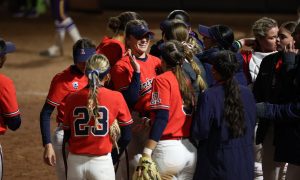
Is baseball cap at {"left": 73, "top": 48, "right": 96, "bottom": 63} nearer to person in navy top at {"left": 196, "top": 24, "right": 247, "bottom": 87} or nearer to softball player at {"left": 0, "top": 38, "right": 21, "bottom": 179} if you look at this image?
softball player at {"left": 0, "top": 38, "right": 21, "bottom": 179}

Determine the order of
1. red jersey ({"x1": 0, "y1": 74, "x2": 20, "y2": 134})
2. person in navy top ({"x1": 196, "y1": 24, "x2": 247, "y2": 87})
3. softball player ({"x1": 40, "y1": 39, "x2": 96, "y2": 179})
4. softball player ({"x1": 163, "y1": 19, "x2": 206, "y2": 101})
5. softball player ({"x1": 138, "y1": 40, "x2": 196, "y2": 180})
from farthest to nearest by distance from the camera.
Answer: person in navy top ({"x1": 196, "y1": 24, "x2": 247, "y2": 87}) → softball player ({"x1": 40, "y1": 39, "x2": 96, "y2": 179}) → softball player ({"x1": 163, "y1": 19, "x2": 206, "y2": 101}) → red jersey ({"x1": 0, "y1": 74, "x2": 20, "y2": 134}) → softball player ({"x1": 138, "y1": 40, "x2": 196, "y2": 180})

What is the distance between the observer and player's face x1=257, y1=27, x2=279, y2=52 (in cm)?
598

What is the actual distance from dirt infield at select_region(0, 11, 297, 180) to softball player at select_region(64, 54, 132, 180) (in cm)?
262

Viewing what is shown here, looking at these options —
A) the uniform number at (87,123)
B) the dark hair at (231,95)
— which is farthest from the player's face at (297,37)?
the uniform number at (87,123)

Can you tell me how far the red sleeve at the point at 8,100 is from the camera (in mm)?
5078

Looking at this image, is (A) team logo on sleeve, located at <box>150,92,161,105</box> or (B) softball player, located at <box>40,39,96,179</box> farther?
(B) softball player, located at <box>40,39,96,179</box>

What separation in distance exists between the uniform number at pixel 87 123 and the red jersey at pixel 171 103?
1.22 feet

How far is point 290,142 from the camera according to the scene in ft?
17.0

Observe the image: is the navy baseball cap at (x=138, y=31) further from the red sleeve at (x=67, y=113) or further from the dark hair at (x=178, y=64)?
the red sleeve at (x=67, y=113)

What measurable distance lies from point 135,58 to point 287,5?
40.7 ft

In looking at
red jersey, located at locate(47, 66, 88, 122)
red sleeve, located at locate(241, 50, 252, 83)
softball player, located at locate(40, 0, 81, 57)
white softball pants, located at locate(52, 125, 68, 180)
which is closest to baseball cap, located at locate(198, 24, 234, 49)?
red sleeve, located at locate(241, 50, 252, 83)

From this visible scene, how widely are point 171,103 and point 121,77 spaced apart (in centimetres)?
78

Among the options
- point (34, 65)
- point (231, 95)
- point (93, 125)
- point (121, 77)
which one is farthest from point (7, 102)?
point (34, 65)

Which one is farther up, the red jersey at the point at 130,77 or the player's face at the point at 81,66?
the player's face at the point at 81,66
